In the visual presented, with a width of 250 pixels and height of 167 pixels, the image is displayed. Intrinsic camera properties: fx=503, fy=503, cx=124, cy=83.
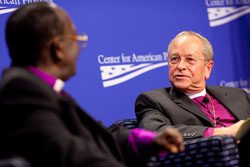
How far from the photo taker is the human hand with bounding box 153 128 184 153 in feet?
5.86

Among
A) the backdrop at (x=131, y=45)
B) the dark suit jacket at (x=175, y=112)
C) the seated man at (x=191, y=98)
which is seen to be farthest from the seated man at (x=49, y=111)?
the backdrop at (x=131, y=45)

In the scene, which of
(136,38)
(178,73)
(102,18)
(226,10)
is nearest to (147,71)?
(136,38)

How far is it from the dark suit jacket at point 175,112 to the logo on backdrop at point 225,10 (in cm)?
128

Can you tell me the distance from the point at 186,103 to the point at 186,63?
28 centimetres

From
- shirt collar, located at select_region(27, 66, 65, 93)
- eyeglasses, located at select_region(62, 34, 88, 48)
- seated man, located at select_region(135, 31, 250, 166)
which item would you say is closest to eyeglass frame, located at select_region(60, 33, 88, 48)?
eyeglasses, located at select_region(62, 34, 88, 48)

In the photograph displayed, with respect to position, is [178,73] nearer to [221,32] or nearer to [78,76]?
[78,76]

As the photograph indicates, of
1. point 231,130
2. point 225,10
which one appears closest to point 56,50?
point 231,130

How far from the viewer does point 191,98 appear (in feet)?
10.2

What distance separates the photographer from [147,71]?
3822mm

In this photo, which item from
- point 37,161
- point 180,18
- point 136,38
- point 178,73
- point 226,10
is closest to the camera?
point 37,161

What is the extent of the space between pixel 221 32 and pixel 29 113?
3.10 meters

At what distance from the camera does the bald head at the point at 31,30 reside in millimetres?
1599

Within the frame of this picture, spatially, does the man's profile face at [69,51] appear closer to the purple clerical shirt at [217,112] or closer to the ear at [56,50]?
the ear at [56,50]

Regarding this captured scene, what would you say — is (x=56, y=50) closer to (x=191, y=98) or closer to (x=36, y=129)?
(x=36, y=129)
